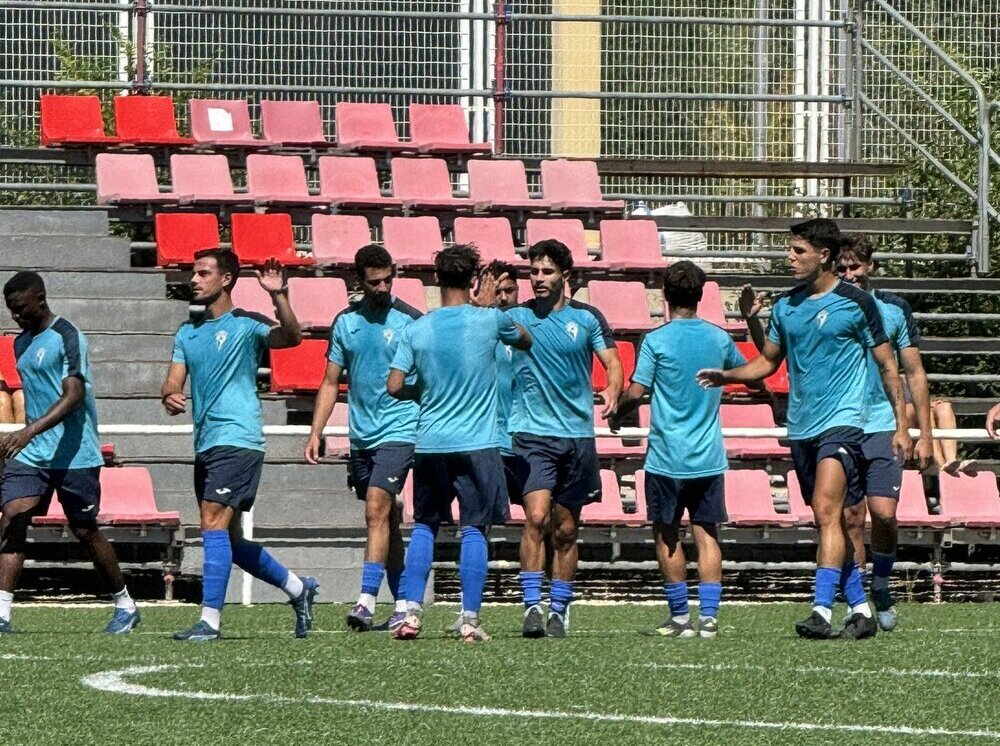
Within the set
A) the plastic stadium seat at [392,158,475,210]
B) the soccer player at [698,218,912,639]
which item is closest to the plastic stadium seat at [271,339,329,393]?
the plastic stadium seat at [392,158,475,210]

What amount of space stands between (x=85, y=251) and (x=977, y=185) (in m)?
8.62

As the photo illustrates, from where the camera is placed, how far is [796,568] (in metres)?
14.5

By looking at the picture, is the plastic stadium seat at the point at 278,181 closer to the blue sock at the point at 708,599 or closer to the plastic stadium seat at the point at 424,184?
the plastic stadium seat at the point at 424,184

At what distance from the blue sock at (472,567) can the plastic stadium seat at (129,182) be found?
29.2 feet

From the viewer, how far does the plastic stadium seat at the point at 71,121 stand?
18531 millimetres

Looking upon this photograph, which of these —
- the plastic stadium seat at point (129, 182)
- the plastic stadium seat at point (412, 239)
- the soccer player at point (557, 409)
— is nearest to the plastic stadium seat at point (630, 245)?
the plastic stadium seat at point (412, 239)

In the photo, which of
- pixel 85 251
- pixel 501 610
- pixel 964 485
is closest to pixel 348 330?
pixel 501 610

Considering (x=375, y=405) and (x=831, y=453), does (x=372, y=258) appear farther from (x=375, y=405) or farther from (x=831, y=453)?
(x=831, y=453)

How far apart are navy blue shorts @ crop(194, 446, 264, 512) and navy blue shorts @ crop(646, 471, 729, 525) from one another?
1.95 metres

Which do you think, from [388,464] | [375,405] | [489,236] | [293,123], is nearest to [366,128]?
[293,123]

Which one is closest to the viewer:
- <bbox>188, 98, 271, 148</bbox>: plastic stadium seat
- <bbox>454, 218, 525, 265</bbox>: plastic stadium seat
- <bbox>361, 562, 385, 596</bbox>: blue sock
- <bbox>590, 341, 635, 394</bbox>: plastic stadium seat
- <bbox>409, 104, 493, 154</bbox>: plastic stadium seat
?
<bbox>361, 562, 385, 596</bbox>: blue sock

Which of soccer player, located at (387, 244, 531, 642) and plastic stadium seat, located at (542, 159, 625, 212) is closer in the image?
soccer player, located at (387, 244, 531, 642)

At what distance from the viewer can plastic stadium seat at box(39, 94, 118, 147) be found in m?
18.5

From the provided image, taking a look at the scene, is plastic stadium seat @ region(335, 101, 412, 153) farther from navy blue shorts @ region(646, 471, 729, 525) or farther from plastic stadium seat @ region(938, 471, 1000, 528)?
navy blue shorts @ region(646, 471, 729, 525)
